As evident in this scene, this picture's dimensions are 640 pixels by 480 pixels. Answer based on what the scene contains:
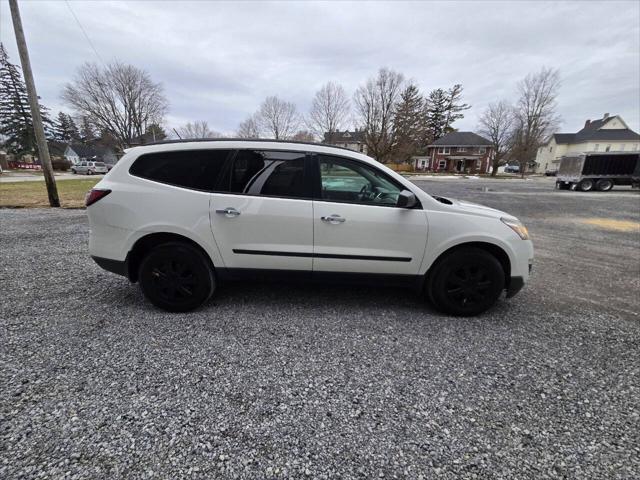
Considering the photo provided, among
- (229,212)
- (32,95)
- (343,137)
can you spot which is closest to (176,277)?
(229,212)

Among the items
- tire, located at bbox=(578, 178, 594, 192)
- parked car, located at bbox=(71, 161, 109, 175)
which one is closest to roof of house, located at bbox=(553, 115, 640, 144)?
tire, located at bbox=(578, 178, 594, 192)

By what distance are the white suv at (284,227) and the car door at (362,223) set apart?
11mm

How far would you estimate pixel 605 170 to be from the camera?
67.3 ft

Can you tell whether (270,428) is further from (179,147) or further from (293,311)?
(179,147)

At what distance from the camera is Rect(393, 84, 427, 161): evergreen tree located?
39562 millimetres

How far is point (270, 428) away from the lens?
1784 mm

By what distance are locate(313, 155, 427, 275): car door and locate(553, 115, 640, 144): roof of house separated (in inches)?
2914

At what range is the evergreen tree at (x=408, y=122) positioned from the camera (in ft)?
130

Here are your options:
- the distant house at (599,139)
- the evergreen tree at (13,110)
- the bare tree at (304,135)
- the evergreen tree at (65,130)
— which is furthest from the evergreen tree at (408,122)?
the evergreen tree at (65,130)

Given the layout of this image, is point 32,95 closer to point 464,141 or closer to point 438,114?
point 464,141

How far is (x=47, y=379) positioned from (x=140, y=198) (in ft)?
5.49

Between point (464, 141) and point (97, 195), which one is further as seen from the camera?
point (464, 141)

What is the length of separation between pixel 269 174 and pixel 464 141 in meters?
60.6

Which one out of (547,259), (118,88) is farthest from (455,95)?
(547,259)
